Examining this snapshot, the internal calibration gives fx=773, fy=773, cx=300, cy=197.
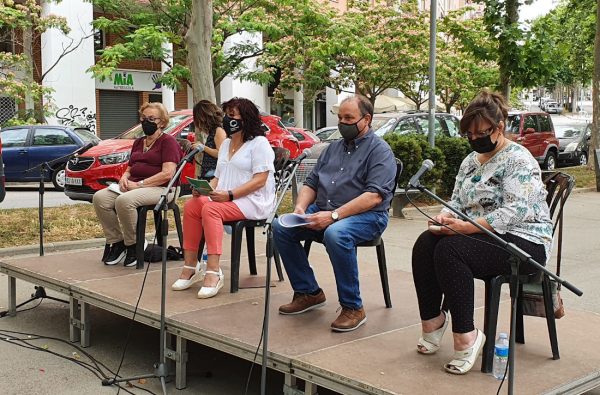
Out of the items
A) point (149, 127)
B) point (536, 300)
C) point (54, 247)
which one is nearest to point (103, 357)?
point (149, 127)

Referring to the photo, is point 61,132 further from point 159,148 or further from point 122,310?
point 122,310

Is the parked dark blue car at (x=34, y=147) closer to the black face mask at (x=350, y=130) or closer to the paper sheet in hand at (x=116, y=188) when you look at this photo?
the paper sheet in hand at (x=116, y=188)

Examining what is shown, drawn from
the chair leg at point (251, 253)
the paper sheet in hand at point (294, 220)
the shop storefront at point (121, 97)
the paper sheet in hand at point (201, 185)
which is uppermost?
the shop storefront at point (121, 97)

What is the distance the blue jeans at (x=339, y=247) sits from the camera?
4832 mm

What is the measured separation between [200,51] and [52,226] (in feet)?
11.6

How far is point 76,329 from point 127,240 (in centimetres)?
103

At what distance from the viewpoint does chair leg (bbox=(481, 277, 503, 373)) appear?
4090 millimetres

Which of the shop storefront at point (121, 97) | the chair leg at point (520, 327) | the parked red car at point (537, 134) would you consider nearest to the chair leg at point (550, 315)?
the chair leg at point (520, 327)

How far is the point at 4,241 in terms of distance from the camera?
9.84 metres

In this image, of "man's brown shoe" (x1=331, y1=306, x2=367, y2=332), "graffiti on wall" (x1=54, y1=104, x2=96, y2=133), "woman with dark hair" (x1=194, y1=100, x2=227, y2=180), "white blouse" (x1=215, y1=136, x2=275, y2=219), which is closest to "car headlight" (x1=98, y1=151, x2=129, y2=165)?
"woman with dark hair" (x1=194, y1=100, x2=227, y2=180)

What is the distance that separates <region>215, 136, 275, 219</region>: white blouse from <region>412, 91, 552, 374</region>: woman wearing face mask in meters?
1.96

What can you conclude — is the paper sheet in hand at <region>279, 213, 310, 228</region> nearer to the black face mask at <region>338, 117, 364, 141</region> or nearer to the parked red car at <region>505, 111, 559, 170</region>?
the black face mask at <region>338, 117, 364, 141</region>

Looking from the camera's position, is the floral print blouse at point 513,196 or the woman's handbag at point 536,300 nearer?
the floral print blouse at point 513,196

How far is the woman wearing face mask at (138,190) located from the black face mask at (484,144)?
3461mm
